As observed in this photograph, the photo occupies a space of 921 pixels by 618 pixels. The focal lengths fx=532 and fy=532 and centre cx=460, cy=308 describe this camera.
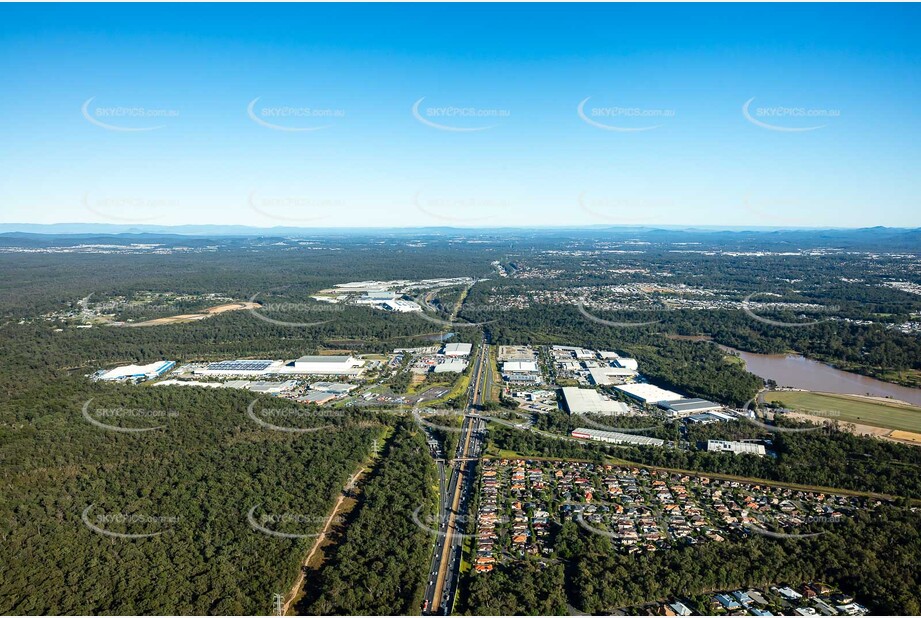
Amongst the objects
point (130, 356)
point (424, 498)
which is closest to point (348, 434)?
point (424, 498)

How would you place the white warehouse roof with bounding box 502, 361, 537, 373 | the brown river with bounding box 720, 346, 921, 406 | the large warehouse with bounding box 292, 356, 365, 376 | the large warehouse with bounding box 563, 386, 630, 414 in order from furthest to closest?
the large warehouse with bounding box 292, 356, 365, 376 → the white warehouse roof with bounding box 502, 361, 537, 373 → the brown river with bounding box 720, 346, 921, 406 → the large warehouse with bounding box 563, 386, 630, 414

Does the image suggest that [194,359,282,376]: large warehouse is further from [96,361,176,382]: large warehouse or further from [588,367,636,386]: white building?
[588,367,636,386]: white building

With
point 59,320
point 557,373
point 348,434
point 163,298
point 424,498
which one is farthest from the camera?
point 163,298

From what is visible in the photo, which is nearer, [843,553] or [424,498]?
[843,553]

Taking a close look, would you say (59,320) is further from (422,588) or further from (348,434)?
(422,588)

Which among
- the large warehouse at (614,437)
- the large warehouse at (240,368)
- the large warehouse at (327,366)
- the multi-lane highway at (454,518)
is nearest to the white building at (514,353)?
the multi-lane highway at (454,518)

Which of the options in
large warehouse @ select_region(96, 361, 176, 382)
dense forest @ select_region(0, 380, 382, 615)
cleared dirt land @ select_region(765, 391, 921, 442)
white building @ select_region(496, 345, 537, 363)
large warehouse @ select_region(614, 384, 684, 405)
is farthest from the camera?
white building @ select_region(496, 345, 537, 363)

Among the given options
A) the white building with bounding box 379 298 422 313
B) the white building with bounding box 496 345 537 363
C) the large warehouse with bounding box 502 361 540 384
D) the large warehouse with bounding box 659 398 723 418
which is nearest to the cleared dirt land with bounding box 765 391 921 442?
the large warehouse with bounding box 659 398 723 418

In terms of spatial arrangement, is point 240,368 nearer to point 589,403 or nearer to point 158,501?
point 158,501
